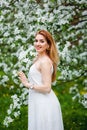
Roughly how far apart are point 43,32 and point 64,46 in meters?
1.77

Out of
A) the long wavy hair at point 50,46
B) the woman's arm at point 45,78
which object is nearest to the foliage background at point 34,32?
the long wavy hair at point 50,46

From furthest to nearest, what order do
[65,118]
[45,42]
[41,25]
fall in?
1. [65,118]
2. [41,25]
3. [45,42]

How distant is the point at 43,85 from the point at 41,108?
0.38 m

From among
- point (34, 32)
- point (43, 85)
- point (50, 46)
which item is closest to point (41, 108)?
point (43, 85)

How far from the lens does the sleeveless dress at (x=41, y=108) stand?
20.2ft

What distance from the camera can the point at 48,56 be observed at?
6266 mm

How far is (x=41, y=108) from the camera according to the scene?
624 cm

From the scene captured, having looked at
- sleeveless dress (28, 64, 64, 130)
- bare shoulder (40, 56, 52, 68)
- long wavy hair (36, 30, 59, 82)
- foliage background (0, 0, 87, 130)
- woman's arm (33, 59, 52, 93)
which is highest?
foliage background (0, 0, 87, 130)

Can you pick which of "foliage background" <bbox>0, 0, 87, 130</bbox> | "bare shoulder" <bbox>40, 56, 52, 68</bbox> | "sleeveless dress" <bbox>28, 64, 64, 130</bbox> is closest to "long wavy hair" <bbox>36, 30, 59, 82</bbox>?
"bare shoulder" <bbox>40, 56, 52, 68</bbox>

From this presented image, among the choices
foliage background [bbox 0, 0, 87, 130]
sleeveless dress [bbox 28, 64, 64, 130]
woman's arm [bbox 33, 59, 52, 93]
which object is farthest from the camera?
foliage background [bbox 0, 0, 87, 130]

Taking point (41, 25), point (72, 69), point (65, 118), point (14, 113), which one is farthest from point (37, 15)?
point (65, 118)

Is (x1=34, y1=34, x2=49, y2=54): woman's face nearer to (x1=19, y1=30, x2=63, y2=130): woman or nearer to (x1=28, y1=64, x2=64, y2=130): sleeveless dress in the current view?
(x1=19, y1=30, x2=63, y2=130): woman

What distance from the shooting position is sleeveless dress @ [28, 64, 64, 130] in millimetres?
6156

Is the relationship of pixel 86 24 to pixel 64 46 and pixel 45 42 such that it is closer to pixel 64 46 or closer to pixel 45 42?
pixel 64 46
